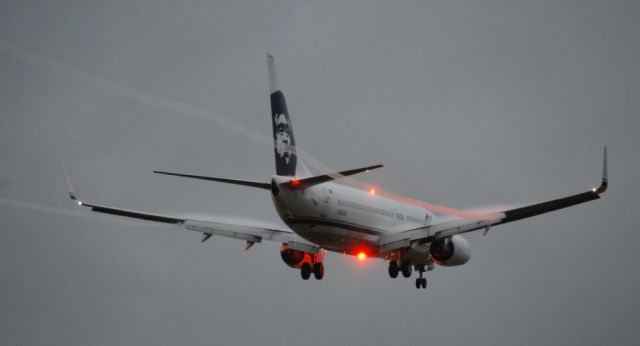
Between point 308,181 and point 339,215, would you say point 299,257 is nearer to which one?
point 339,215

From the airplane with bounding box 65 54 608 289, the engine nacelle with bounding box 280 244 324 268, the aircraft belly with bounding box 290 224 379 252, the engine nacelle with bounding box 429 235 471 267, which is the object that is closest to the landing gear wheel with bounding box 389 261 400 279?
the airplane with bounding box 65 54 608 289

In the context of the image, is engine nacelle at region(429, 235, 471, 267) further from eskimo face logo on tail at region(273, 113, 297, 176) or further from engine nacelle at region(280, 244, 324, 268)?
eskimo face logo on tail at region(273, 113, 297, 176)

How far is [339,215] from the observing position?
1908 inches

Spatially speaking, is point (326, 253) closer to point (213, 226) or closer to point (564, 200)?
point (213, 226)

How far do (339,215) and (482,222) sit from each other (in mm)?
7915

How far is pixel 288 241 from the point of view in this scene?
5084 centimetres

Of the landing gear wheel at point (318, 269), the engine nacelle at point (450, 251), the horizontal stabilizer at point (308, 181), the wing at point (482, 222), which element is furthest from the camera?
the landing gear wheel at point (318, 269)

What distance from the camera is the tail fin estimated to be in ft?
155

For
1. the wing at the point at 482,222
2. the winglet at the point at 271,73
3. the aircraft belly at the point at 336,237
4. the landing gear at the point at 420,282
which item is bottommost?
the landing gear at the point at 420,282

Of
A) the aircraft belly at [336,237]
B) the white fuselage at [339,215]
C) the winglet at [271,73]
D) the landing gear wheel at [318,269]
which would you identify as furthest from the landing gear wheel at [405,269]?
the winglet at [271,73]

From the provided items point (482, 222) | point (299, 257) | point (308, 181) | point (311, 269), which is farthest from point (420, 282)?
point (308, 181)

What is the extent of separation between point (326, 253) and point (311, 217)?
20.7 feet

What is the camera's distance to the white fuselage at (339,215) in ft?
150

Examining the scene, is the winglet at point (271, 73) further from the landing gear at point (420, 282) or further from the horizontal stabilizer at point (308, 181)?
the landing gear at point (420, 282)
